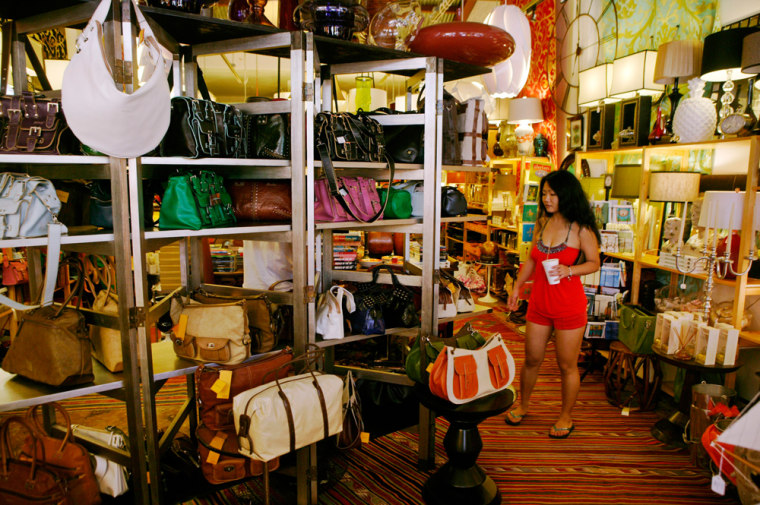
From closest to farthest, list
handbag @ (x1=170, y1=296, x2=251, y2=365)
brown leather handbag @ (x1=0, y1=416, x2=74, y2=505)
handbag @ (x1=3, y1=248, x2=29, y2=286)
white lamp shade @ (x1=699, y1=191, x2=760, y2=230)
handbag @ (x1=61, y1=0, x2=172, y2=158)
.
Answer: handbag @ (x1=61, y1=0, x2=172, y2=158), brown leather handbag @ (x1=0, y1=416, x2=74, y2=505), handbag @ (x1=170, y1=296, x2=251, y2=365), white lamp shade @ (x1=699, y1=191, x2=760, y2=230), handbag @ (x1=3, y1=248, x2=29, y2=286)

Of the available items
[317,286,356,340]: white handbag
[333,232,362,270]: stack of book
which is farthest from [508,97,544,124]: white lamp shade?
[317,286,356,340]: white handbag

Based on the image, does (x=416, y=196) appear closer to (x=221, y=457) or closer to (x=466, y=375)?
(x=466, y=375)

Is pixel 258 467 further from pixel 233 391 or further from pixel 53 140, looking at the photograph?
pixel 53 140

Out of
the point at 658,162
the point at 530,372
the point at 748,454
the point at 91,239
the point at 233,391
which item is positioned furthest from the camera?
the point at 658,162

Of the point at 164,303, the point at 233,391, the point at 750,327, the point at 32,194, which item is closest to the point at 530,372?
the point at 750,327

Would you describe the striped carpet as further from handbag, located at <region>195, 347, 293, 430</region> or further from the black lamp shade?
the black lamp shade

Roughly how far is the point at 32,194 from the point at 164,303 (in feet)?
2.96

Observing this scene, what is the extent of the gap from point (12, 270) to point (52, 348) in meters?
2.71

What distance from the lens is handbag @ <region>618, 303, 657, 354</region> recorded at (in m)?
3.85

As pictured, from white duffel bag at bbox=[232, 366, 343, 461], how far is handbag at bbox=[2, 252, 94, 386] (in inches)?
27.5

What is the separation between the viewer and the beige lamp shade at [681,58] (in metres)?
3.82

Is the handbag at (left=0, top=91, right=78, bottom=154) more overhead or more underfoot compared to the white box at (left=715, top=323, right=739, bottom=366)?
more overhead

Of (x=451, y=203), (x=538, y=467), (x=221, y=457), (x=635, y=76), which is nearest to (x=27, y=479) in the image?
(x=221, y=457)

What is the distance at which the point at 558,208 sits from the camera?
136 inches
